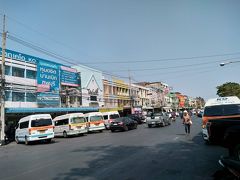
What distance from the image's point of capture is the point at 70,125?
88.2ft

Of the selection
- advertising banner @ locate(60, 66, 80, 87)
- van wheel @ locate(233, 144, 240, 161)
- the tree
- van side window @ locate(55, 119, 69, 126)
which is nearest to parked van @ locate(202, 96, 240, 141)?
van wheel @ locate(233, 144, 240, 161)

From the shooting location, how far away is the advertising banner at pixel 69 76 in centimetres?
4097

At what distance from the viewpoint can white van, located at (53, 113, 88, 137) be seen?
1061 inches

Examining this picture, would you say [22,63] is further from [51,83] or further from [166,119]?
[166,119]

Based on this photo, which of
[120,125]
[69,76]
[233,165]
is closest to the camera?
[233,165]

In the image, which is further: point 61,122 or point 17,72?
point 17,72

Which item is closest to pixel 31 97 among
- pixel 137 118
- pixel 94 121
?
pixel 94 121

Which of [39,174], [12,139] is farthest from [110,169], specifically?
[12,139]

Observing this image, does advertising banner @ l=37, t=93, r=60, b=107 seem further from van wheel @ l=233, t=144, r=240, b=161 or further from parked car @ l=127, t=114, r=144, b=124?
van wheel @ l=233, t=144, r=240, b=161

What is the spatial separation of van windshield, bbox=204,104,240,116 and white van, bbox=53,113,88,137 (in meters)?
15.4

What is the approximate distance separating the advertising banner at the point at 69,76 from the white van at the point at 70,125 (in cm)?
A: 1342

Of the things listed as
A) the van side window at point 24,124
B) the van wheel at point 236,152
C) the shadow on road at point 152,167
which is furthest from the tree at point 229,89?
the van wheel at point 236,152

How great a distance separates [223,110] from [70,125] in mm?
16301

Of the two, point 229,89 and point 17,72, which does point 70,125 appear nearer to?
point 17,72
